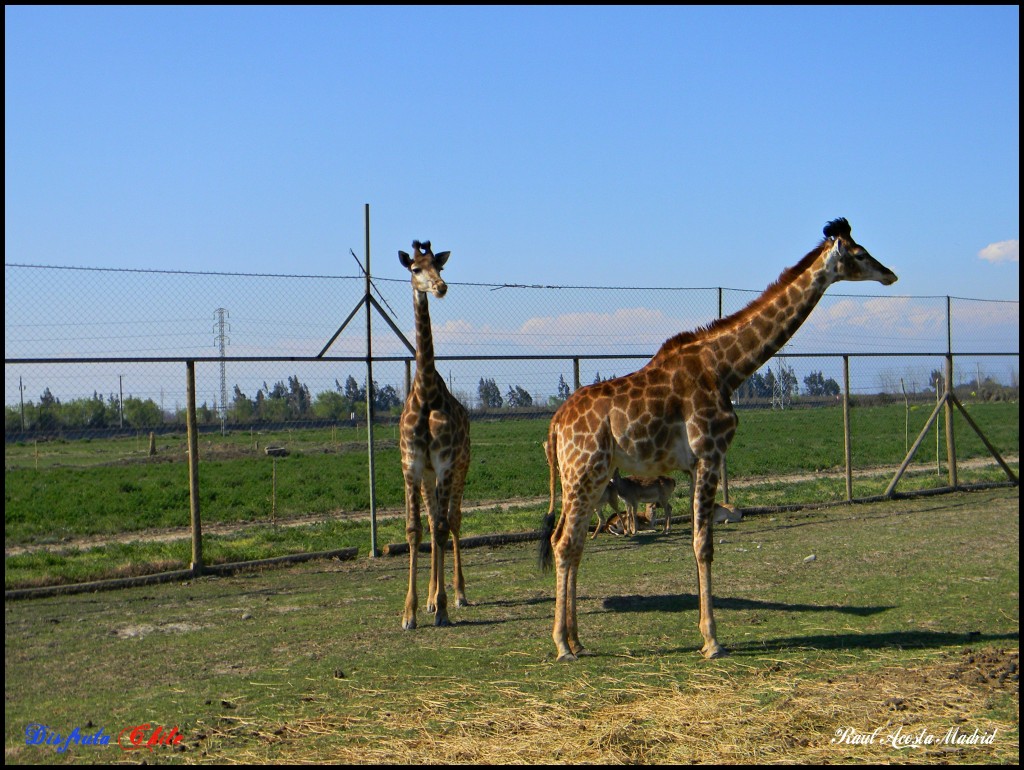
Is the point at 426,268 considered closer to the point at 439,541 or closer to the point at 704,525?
the point at 439,541

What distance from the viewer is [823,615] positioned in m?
8.71

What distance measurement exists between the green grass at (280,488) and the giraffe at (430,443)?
388 centimetres

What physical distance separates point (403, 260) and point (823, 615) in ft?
16.4

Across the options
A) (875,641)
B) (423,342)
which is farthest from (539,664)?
(423,342)

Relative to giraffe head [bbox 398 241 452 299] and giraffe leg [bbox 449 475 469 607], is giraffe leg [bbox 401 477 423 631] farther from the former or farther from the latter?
giraffe head [bbox 398 241 452 299]

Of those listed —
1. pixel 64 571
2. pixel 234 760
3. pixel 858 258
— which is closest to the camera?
pixel 234 760

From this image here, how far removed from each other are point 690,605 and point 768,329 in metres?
2.76

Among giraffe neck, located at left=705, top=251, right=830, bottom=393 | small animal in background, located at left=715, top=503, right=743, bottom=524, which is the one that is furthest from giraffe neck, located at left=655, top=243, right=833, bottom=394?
small animal in background, located at left=715, top=503, right=743, bottom=524

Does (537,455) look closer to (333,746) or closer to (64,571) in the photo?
(64,571)

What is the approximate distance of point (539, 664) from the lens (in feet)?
24.2

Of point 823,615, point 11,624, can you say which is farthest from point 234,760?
point 823,615

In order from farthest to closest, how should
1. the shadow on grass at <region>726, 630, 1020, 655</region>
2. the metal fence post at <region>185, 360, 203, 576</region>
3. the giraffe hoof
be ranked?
the metal fence post at <region>185, 360, 203, 576</region>
the shadow on grass at <region>726, 630, 1020, 655</region>
the giraffe hoof

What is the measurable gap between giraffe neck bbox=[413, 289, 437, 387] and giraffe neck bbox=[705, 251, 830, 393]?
2648 millimetres

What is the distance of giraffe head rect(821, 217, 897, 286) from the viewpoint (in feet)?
26.8
